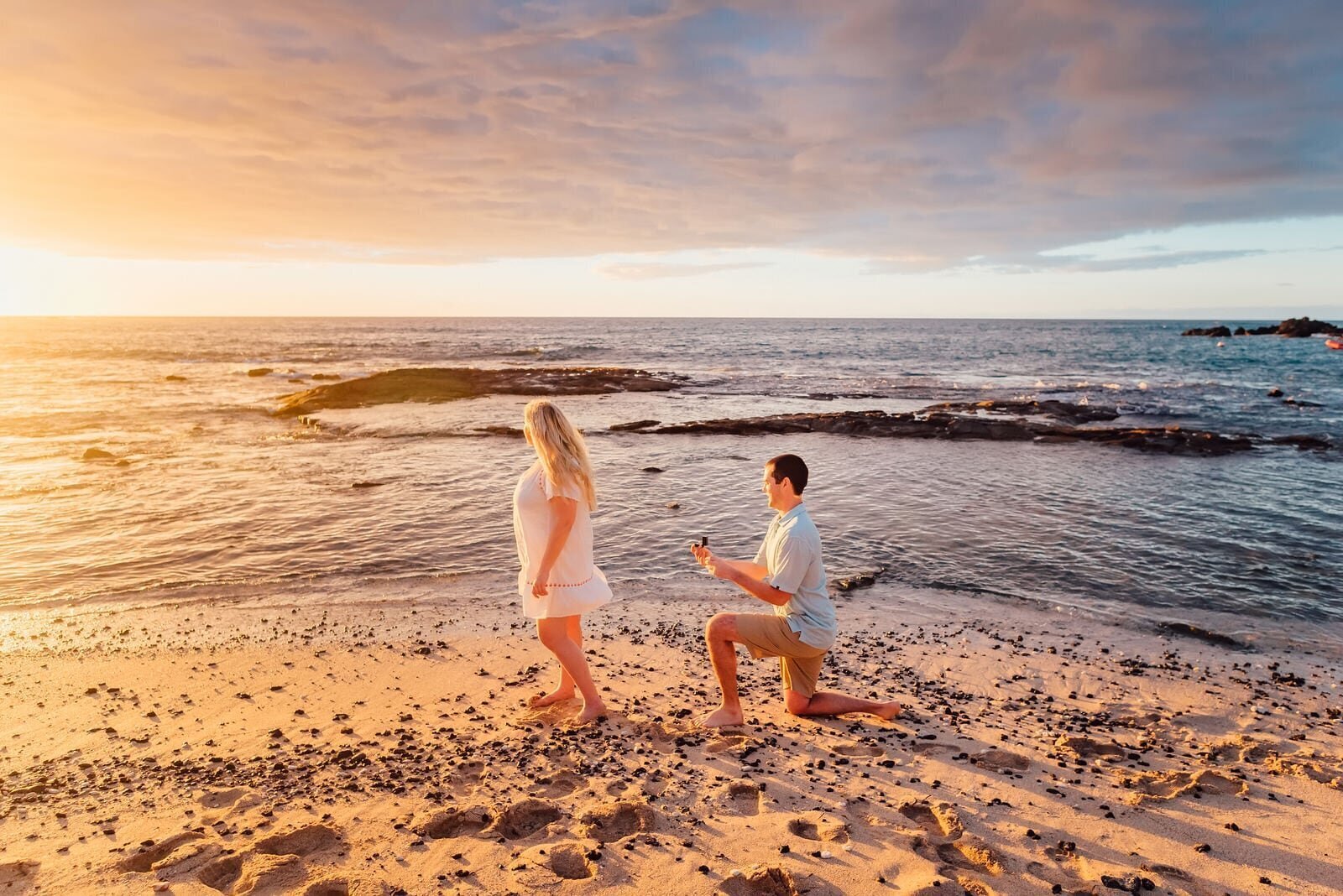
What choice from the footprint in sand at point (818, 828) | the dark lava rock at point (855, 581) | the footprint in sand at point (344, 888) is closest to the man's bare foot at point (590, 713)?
the footprint in sand at point (818, 828)

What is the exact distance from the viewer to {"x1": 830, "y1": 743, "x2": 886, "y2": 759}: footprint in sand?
5781 millimetres

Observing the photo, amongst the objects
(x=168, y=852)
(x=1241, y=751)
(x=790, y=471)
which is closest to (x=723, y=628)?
(x=790, y=471)

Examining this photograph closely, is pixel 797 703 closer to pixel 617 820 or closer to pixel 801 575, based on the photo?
pixel 801 575

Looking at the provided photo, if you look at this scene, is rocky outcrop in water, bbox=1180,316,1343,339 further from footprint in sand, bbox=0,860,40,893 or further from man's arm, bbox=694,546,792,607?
footprint in sand, bbox=0,860,40,893

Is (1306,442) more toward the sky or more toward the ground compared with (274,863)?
more toward the sky

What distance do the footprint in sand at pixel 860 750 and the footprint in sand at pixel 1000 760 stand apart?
72cm

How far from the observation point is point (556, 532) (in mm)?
6043

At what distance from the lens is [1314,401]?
33.8 m

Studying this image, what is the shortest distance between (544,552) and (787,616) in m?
2.14

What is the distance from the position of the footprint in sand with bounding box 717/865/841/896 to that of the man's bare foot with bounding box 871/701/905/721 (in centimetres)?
216

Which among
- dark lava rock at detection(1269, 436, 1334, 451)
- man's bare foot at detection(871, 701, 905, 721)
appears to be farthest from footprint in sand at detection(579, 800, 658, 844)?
dark lava rock at detection(1269, 436, 1334, 451)

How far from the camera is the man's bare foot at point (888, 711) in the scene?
6309mm

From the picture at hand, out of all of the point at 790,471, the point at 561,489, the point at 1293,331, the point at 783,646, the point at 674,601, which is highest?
the point at 1293,331

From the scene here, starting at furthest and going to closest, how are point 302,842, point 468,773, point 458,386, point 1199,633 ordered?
point 458,386
point 1199,633
point 468,773
point 302,842
